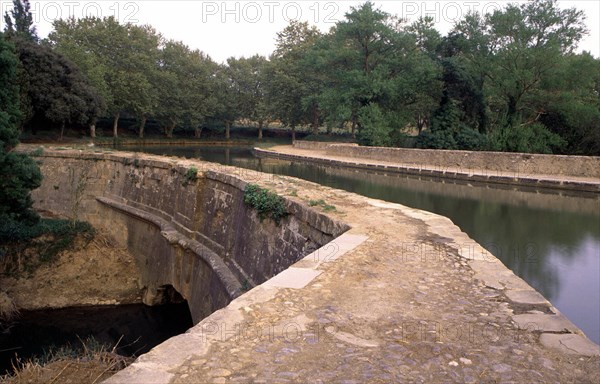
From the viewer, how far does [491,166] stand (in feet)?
71.3

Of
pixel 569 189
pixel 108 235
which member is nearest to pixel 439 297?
pixel 108 235

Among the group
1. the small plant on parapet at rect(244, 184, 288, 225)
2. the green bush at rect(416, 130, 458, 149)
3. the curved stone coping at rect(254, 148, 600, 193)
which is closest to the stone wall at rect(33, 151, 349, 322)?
the small plant on parapet at rect(244, 184, 288, 225)

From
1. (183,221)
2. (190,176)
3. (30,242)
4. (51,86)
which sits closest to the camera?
(190,176)

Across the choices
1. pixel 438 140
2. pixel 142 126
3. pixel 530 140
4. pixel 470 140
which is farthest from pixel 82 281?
pixel 142 126

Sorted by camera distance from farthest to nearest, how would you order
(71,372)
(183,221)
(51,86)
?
(51,86) → (183,221) → (71,372)

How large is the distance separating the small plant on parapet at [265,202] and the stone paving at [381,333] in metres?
2.78

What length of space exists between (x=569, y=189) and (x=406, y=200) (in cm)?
699

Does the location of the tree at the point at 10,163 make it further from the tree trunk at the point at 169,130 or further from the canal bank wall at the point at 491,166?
the tree trunk at the point at 169,130

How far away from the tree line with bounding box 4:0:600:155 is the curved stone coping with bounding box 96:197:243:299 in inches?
239

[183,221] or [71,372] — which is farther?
[183,221]

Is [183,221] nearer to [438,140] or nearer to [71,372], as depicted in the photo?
[71,372]

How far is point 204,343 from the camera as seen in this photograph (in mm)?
3057

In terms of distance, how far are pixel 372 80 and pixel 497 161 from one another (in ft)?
44.6

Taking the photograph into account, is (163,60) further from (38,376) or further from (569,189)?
(38,376)
